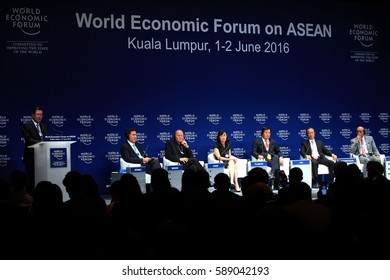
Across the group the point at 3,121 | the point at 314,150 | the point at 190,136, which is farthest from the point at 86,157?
the point at 314,150

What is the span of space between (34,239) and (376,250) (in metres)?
1.80

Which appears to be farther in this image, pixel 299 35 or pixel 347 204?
pixel 299 35

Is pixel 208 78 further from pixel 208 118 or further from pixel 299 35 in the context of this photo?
pixel 299 35

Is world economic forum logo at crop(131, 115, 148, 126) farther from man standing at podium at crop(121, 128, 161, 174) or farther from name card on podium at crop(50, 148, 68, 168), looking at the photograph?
name card on podium at crop(50, 148, 68, 168)

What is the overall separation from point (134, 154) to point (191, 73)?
2.04 metres

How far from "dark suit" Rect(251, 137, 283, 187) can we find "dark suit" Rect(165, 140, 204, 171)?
3.94ft

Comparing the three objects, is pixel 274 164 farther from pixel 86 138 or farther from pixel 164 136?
pixel 86 138

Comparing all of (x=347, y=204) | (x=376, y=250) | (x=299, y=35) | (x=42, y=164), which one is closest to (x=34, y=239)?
(x=376, y=250)

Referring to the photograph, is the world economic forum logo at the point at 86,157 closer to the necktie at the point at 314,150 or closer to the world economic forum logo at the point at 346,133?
the necktie at the point at 314,150

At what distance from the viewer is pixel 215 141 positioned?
10.5 m

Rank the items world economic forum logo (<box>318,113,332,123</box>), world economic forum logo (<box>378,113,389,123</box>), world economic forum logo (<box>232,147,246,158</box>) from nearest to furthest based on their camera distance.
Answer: world economic forum logo (<box>232,147,246,158</box>) < world economic forum logo (<box>318,113,332,123</box>) < world economic forum logo (<box>378,113,389,123</box>)

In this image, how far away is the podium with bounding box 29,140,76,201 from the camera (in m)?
7.35

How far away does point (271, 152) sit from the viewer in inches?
400

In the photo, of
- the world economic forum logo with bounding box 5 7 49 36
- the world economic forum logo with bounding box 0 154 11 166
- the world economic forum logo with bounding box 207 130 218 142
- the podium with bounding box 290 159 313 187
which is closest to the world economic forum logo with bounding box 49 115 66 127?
the world economic forum logo with bounding box 0 154 11 166
